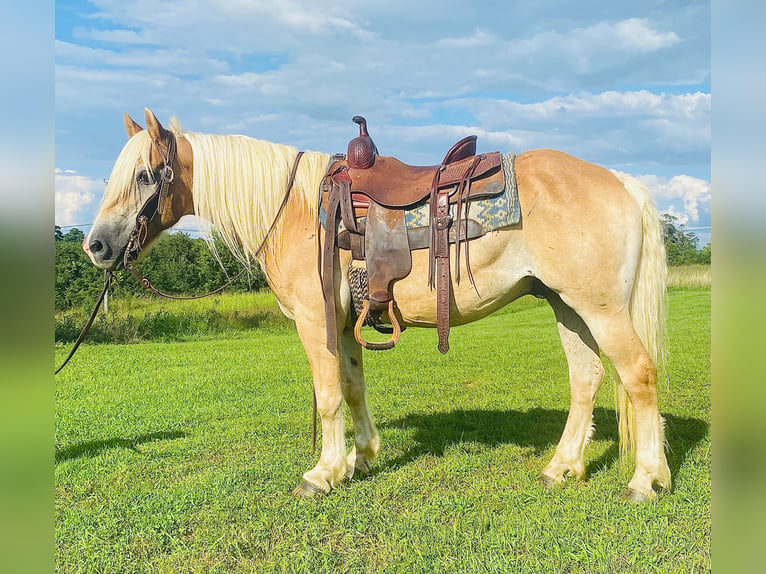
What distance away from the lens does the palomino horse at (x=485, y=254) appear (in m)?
3.16

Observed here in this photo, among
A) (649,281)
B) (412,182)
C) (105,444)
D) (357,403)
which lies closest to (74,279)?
(105,444)

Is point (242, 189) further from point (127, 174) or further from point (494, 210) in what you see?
point (494, 210)

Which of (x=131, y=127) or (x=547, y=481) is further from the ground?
(x=131, y=127)

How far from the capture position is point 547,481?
355cm

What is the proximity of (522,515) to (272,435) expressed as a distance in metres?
2.50

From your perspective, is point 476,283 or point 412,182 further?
point 412,182

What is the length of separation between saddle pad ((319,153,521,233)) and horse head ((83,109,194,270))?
Answer: 1.59 m

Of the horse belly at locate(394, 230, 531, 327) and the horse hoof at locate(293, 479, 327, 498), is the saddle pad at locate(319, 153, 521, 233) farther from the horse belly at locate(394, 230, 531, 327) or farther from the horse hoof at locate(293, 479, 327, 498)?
the horse hoof at locate(293, 479, 327, 498)

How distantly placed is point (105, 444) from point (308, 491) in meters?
2.37

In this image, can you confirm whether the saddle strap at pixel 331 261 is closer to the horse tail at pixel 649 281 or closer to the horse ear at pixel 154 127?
the horse ear at pixel 154 127

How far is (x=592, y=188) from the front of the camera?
3.21 metres

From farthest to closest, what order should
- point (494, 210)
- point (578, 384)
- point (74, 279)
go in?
1. point (74, 279)
2. point (578, 384)
3. point (494, 210)

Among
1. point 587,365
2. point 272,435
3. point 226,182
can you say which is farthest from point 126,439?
point 587,365

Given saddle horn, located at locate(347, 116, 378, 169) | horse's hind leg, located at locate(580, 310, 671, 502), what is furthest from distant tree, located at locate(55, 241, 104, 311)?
horse's hind leg, located at locate(580, 310, 671, 502)
